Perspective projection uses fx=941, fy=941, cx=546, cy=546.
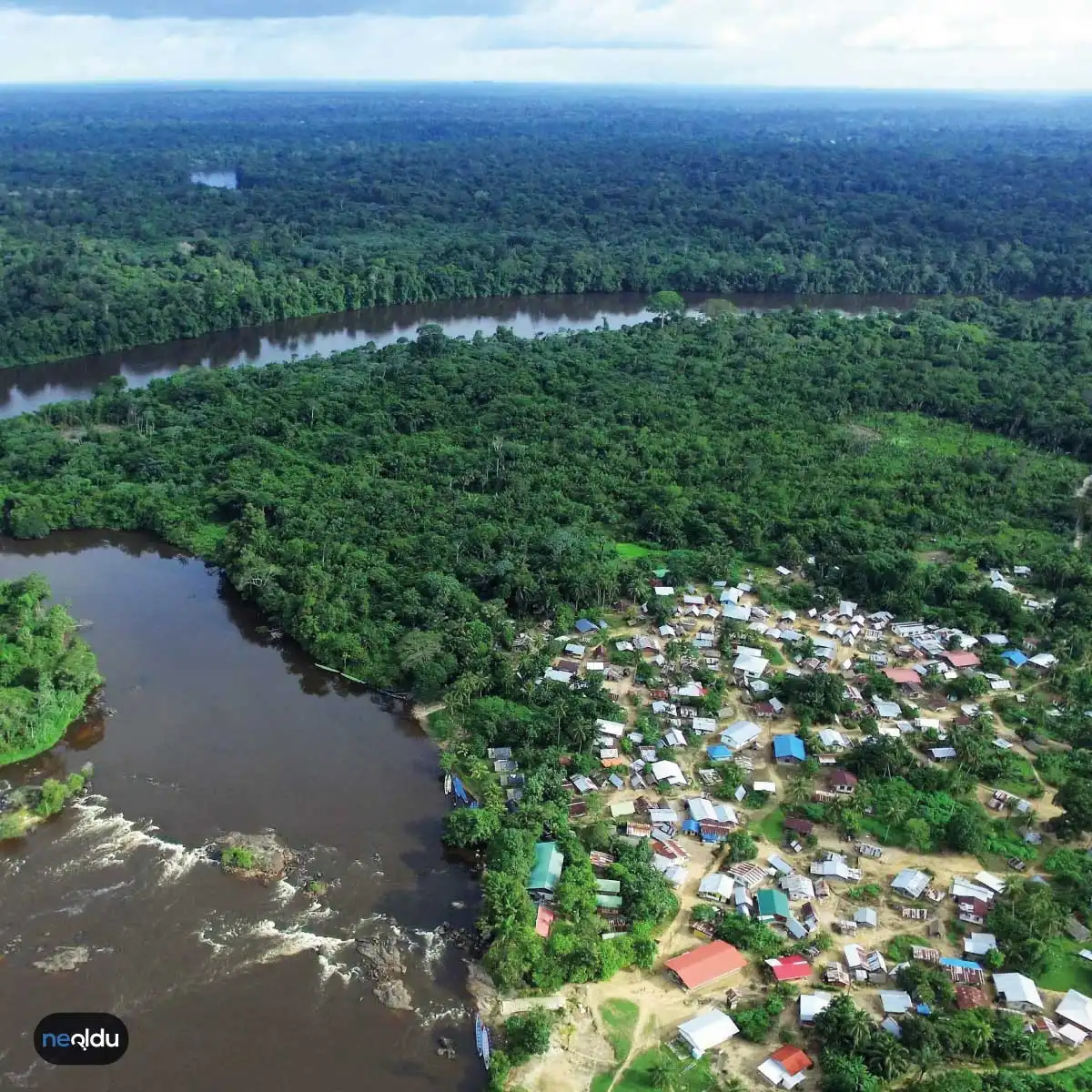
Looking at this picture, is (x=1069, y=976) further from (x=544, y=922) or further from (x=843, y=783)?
(x=544, y=922)

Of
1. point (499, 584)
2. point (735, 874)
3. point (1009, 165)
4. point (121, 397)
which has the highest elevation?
point (1009, 165)

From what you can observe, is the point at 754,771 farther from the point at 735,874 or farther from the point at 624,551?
the point at 624,551

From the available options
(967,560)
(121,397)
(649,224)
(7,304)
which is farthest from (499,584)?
(649,224)

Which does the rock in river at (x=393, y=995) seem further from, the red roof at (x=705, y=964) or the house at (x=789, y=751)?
the house at (x=789, y=751)

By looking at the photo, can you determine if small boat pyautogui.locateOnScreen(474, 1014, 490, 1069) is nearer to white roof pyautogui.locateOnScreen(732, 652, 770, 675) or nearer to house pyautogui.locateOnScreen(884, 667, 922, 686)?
white roof pyautogui.locateOnScreen(732, 652, 770, 675)

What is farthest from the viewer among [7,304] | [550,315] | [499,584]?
[550,315]

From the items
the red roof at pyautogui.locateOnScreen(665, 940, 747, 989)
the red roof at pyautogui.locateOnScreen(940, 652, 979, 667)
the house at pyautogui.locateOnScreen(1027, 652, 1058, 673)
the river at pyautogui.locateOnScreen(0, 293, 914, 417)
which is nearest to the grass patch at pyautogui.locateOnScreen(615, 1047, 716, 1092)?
the red roof at pyautogui.locateOnScreen(665, 940, 747, 989)
